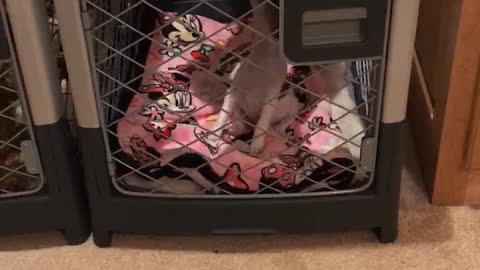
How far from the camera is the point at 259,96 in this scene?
4.25 ft

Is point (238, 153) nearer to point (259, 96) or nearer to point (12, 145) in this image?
point (259, 96)

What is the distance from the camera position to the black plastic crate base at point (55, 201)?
3.96ft

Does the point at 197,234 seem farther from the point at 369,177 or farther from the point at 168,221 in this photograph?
the point at 369,177

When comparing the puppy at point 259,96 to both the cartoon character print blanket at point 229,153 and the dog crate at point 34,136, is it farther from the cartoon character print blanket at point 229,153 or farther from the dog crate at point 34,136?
the dog crate at point 34,136

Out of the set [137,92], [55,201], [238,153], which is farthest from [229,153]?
[55,201]

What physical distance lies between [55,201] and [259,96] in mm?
371

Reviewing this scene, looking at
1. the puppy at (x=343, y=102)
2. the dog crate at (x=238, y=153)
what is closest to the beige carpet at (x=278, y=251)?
the dog crate at (x=238, y=153)

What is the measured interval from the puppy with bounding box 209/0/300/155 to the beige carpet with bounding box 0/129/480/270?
17 centimetres

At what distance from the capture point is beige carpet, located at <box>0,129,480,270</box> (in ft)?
4.20

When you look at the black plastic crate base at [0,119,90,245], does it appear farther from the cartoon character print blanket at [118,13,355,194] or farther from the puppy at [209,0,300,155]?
the puppy at [209,0,300,155]

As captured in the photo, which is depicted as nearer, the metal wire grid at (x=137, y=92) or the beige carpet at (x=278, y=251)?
the metal wire grid at (x=137, y=92)

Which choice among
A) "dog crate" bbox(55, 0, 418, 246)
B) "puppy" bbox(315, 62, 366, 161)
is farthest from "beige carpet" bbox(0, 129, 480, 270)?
"puppy" bbox(315, 62, 366, 161)

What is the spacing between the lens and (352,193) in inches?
49.2

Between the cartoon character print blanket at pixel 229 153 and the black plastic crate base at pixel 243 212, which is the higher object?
the cartoon character print blanket at pixel 229 153
